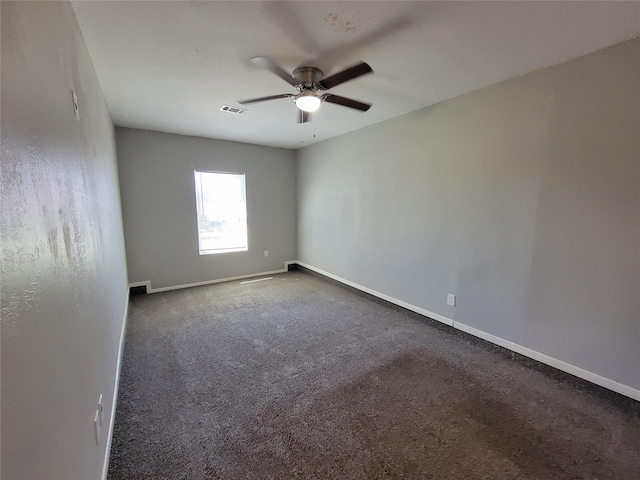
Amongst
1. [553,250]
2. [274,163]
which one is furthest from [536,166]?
[274,163]

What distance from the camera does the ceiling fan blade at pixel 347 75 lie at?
1729 millimetres

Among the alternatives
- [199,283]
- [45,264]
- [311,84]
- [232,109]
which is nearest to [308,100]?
[311,84]

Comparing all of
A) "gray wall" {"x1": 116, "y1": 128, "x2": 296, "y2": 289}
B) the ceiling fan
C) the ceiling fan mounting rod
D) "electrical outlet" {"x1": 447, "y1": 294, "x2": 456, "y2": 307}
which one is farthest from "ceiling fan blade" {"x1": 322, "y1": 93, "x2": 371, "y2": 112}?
"gray wall" {"x1": 116, "y1": 128, "x2": 296, "y2": 289}

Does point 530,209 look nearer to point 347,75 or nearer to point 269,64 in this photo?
point 347,75

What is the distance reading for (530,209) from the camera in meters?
2.27

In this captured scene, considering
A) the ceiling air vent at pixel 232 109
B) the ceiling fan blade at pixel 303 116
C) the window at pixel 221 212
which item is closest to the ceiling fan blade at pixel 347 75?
the ceiling fan blade at pixel 303 116

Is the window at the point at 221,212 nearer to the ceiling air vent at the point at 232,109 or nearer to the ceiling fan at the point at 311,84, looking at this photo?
the ceiling air vent at the point at 232,109

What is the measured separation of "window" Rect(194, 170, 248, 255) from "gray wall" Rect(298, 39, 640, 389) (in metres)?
2.40

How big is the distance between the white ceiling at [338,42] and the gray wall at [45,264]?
0.48 metres

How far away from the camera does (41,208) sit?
81 cm

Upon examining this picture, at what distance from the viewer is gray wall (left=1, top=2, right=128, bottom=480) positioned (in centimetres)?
61

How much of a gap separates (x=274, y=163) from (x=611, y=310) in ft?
15.0

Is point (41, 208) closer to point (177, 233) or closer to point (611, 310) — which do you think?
point (611, 310)

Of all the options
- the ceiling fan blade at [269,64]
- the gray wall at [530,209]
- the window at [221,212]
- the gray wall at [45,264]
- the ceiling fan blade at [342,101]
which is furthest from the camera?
the window at [221,212]
